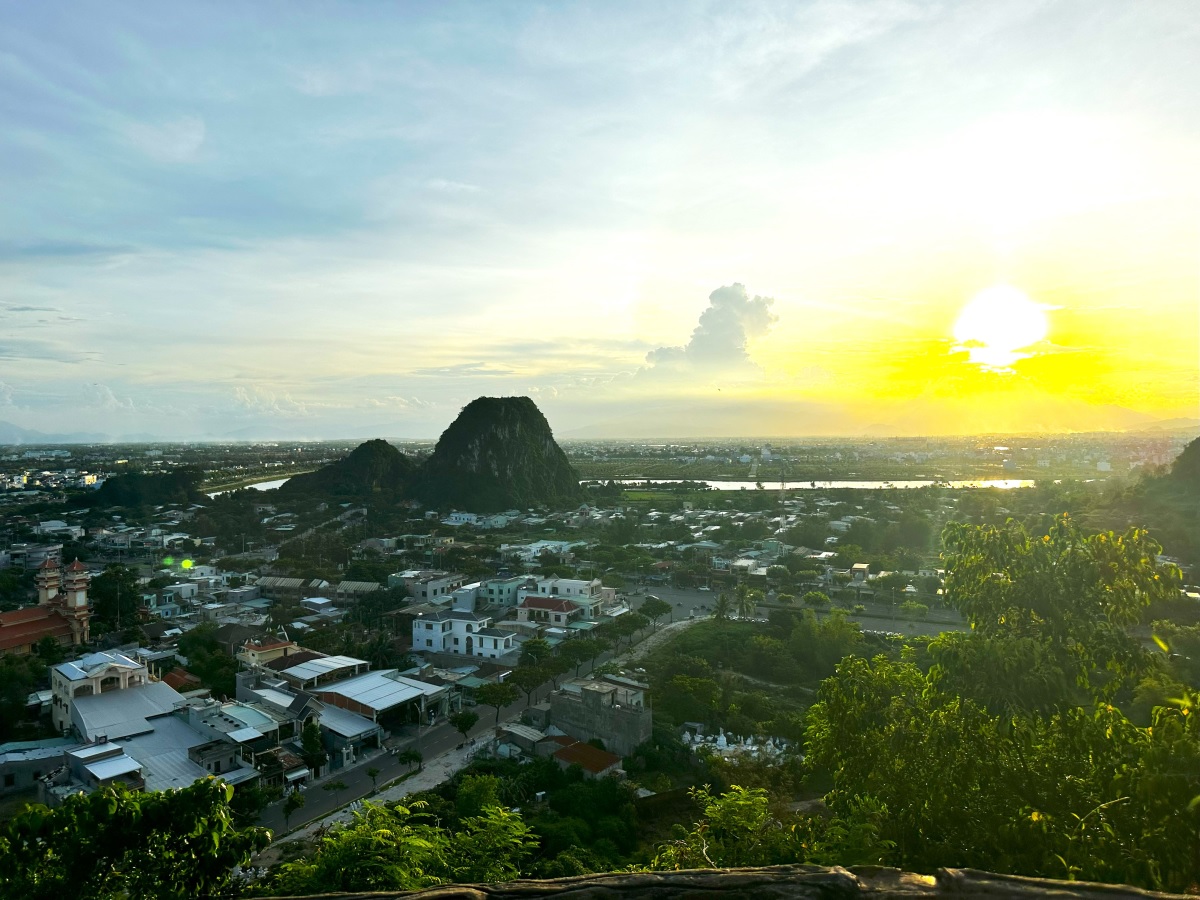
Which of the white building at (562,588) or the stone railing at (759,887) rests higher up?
the stone railing at (759,887)

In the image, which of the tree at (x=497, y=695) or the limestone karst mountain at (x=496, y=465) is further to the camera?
the limestone karst mountain at (x=496, y=465)

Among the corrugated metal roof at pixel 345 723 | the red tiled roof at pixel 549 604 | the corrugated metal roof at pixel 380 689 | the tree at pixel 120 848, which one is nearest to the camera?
the tree at pixel 120 848

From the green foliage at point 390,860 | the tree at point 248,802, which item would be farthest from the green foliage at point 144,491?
the green foliage at point 390,860

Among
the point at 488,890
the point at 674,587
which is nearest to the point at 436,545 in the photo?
the point at 674,587

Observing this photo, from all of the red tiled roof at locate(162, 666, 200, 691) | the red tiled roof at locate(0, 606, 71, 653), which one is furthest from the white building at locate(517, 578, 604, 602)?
the red tiled roof at locate(0, 606, 71, 653)

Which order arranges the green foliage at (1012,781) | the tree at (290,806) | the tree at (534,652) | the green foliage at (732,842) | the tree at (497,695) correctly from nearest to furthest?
the green foliage at (1012,781) → the green foliage at (732,842) → the tree at (290,806) → the tree at (497,695) → the tree at (534,652)

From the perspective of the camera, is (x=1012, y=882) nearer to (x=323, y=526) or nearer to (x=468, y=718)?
(x=468, y=718)

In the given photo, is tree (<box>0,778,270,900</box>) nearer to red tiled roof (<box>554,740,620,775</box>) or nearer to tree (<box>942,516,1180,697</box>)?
tree (<box>942,516,1180,697</box>)

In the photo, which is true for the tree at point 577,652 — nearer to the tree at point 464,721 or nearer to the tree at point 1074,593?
the tree at point 464,721
